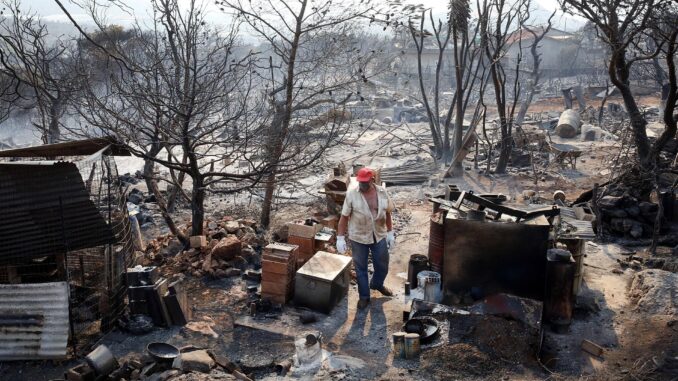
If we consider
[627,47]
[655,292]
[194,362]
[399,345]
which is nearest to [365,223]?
[399,345]

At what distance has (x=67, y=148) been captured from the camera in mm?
7062

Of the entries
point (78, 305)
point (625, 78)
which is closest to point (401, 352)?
point (78, 305)

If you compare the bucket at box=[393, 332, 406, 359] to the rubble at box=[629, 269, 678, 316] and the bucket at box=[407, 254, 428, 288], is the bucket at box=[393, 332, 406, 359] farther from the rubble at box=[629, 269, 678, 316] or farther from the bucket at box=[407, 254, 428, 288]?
the rubble at box=[629, 269, 678, 316]

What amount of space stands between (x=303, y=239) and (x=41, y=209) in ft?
11.8

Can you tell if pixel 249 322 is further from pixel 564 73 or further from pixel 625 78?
pixel 564 73

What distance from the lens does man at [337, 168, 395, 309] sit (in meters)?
7.20

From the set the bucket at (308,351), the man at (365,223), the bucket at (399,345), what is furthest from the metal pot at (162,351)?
the man at (365,223)

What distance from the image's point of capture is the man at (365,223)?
7.20m

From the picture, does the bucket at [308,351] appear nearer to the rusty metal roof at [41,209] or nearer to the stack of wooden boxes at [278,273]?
the stack of wooden boxes at [278,273]

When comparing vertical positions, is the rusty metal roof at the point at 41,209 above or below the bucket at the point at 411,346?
above

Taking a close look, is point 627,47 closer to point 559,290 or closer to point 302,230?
point 559,290

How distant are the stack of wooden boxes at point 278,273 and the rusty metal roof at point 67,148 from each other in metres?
2.33

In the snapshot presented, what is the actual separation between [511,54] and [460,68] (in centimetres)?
4221

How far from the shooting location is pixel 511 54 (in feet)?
183
